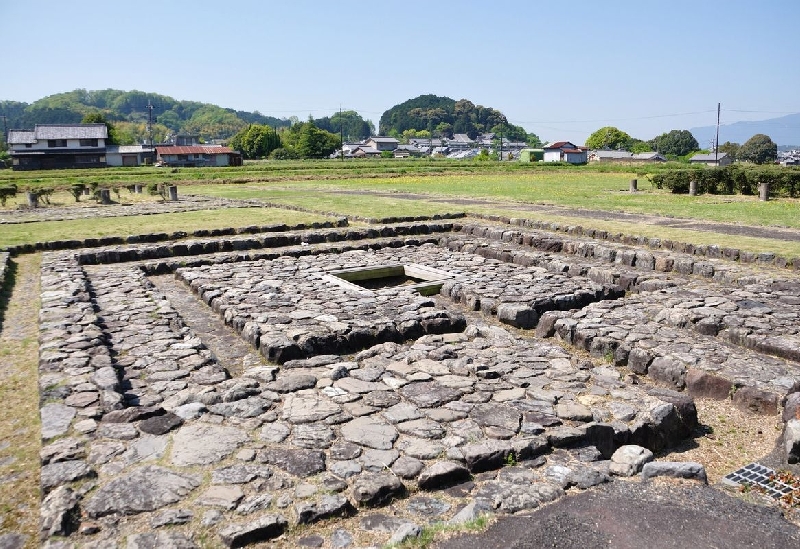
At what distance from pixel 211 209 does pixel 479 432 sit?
68.0 ft

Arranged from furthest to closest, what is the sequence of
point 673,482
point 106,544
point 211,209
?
point 211,209, point 673,482, point 106,544

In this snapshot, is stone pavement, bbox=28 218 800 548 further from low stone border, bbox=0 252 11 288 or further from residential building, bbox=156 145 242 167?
residential building, bbox=156 145 242 167

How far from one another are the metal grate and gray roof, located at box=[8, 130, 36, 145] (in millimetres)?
Result: 71629

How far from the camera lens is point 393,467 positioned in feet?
14.3

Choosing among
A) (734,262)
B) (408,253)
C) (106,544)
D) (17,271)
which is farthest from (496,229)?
(106,544)

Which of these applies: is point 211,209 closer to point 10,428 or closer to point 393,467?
point 10,428

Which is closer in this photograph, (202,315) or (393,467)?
(393,467)

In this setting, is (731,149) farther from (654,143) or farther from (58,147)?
(58,147)

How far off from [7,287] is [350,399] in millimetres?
8574

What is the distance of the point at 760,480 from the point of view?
439 cm

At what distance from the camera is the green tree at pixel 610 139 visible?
131125mm

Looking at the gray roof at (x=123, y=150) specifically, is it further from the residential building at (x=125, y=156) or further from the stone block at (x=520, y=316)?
the stone block at (x=520, y=316)

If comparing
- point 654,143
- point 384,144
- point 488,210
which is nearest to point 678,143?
point 654,143

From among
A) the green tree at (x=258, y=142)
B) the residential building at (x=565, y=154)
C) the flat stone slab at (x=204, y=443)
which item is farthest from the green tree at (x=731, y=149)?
the flat stone slab at (x=204, y=443)
